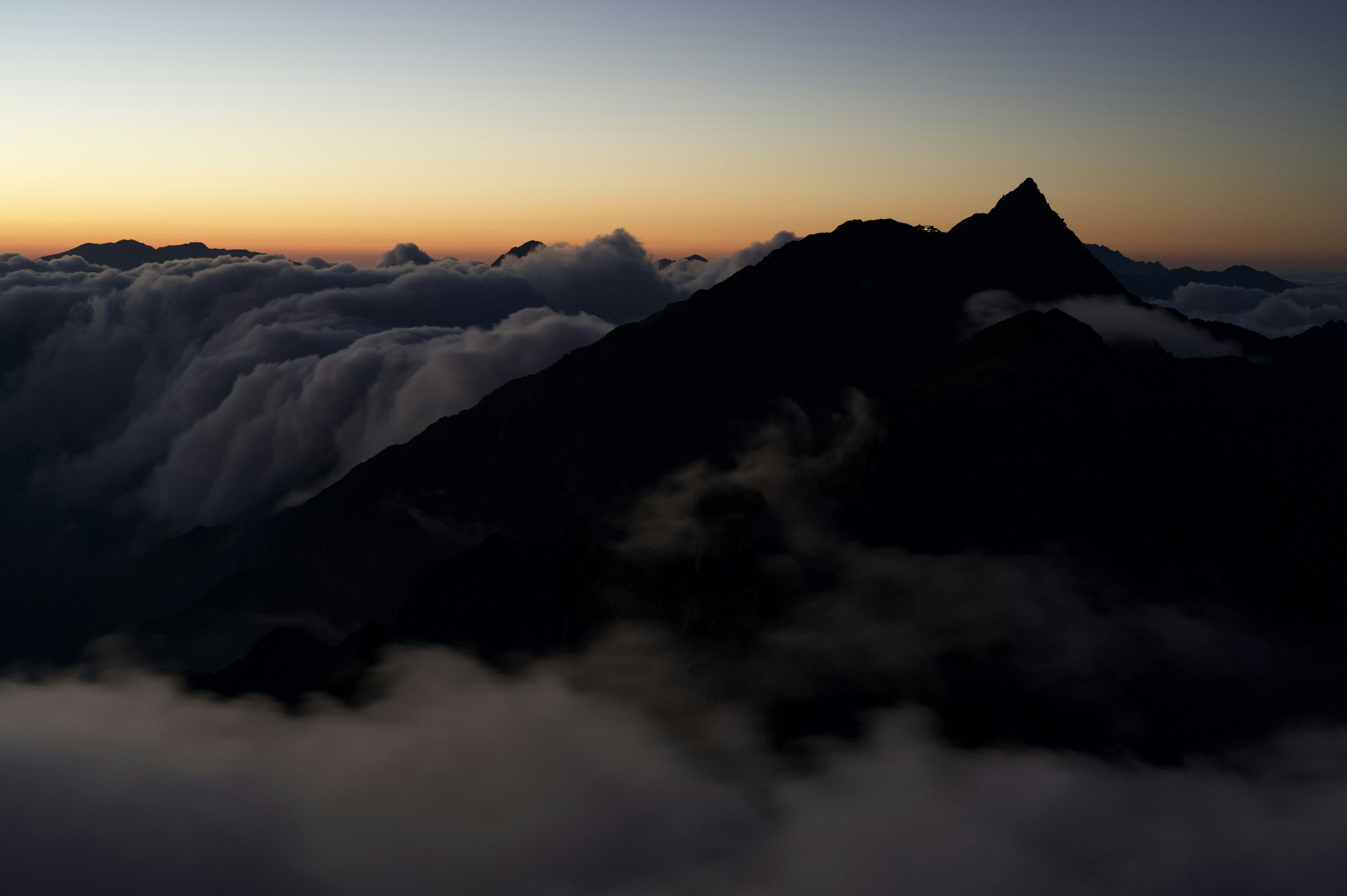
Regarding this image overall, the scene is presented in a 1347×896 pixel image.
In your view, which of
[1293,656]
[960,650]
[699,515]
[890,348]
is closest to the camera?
[1293,656]

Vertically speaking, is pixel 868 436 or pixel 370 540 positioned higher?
pixel 868 436

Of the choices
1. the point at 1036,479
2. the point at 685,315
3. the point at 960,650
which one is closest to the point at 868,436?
the point at 1036,479

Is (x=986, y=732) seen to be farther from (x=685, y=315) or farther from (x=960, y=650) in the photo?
(x=685, y=315)

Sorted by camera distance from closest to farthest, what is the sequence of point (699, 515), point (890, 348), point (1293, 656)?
point (1293, 656)
point (699, 515)
point (890, 348)

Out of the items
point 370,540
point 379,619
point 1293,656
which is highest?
point 1293,656

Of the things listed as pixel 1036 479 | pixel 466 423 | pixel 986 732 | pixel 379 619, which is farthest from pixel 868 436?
pixel 379 619

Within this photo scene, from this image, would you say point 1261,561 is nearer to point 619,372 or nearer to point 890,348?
point 890,348

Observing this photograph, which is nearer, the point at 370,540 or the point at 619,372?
the point at 619,372
